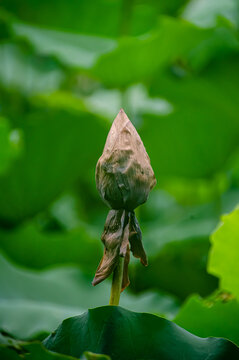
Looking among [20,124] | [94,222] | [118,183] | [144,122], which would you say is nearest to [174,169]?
[144,122]

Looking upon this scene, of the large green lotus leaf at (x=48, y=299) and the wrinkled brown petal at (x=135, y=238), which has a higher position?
the large green lotus leaf at (x=48, y=299)

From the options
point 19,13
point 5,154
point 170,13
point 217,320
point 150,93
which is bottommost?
point 217,320

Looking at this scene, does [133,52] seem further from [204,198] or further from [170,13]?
[204,198]

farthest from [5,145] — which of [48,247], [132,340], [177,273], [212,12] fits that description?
[212,12]

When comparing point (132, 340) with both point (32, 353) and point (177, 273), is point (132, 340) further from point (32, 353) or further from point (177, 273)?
point (177, 273)

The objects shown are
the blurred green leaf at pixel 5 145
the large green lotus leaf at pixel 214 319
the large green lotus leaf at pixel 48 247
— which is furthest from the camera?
the large green lotus leaf at pixel 48 247

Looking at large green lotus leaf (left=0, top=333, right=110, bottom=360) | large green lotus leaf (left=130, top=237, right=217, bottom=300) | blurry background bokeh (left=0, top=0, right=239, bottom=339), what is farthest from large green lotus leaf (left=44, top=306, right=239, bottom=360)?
large green lotus leaf (left=130, top=237, right=217, bottom=300)

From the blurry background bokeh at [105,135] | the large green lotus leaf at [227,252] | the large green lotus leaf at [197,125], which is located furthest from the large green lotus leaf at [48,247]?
the large green lotus leaf at [227,252]

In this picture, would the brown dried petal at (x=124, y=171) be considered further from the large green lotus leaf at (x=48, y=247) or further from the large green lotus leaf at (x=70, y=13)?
the large green lotus leaf at (x=70, y=13)
